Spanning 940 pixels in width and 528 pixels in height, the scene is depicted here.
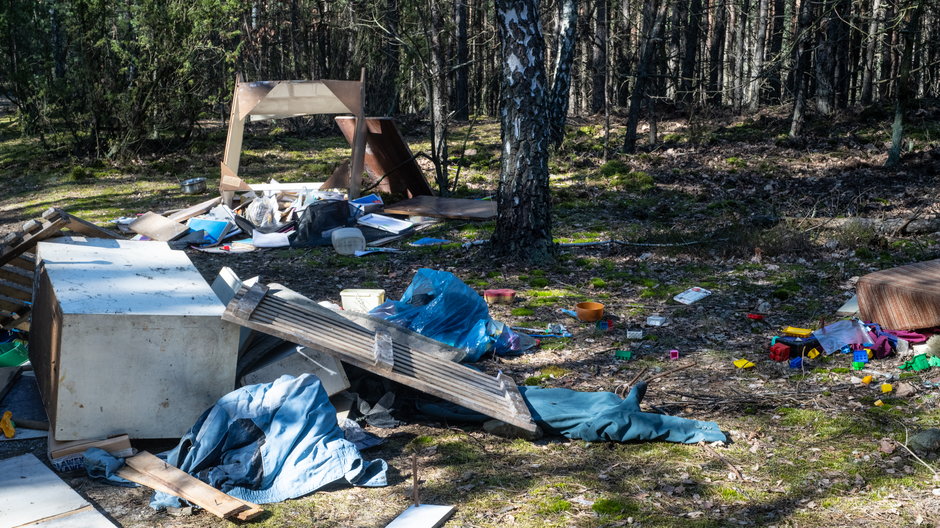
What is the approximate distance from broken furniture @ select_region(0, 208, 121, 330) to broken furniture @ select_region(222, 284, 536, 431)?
230cm

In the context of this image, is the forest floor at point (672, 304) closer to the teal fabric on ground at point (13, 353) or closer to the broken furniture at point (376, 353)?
the broken furniture at point (376, 353)

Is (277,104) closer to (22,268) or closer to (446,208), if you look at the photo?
(446,208)

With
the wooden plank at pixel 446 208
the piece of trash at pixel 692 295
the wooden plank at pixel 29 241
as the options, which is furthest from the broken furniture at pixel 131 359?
the wooden plank at pixel 446 208

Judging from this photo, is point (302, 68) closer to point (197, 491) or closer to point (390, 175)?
point (390, 175)

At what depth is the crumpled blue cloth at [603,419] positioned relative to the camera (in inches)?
168

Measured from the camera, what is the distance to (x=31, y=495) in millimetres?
3596

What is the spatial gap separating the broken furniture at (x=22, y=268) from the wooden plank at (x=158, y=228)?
3440mm

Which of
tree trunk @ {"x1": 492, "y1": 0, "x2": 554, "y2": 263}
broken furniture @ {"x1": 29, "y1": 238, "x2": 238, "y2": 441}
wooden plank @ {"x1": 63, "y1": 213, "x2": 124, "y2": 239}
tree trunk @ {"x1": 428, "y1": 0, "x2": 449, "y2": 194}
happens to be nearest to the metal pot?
tree trunk @ {"x1": 428, "y1": 0, "x2": 449, "y2": 194}

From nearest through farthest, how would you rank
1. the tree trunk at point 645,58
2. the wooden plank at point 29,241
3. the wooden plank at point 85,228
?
the wooden plank at point 29,241 < the wooden plank at point 85,228 < the tree trunk at point 645,58

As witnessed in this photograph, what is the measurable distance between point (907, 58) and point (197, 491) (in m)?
11.5

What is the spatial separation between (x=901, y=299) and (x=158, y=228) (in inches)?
315

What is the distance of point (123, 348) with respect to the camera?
4.03 m

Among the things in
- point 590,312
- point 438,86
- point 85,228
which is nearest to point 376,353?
point 590,312

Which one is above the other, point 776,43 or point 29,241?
point 776,43
